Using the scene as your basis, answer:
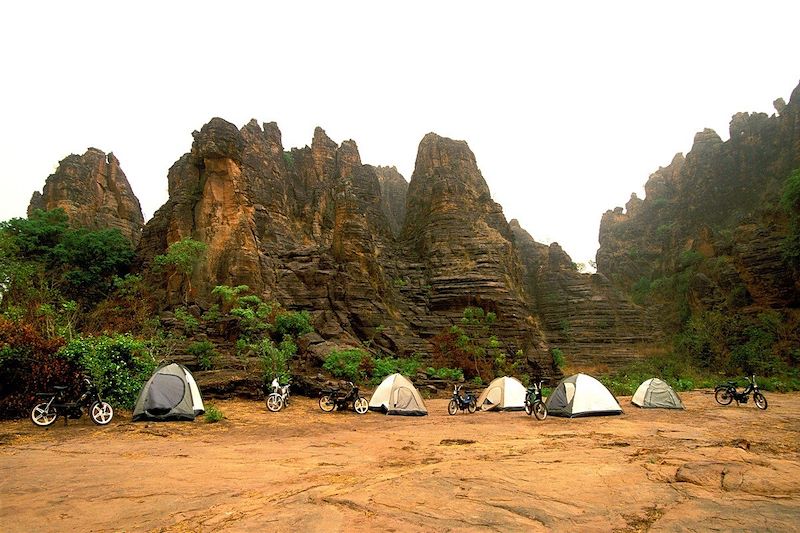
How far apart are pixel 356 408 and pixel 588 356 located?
40557 millimetres

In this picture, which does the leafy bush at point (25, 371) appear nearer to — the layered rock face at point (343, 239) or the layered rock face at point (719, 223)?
the layered rock face at point (343, 239)

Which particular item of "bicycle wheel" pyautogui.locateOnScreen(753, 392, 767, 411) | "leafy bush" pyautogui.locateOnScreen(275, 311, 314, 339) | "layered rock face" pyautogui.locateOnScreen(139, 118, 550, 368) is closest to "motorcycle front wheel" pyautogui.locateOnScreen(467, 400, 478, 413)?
"bicycle wheel" pyautogui.locateOnScreen(753, 392, 767, 411)

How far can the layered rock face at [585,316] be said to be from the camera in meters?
50.3

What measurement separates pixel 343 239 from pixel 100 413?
28592 mm

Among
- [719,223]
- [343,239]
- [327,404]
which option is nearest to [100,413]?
[327,404]

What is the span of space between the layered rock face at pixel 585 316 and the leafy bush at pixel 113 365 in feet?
146

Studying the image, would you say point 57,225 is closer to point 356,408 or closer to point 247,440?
point 356,408

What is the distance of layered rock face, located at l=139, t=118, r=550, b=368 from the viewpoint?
3416 centimetres

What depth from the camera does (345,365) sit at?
23531 millimetres

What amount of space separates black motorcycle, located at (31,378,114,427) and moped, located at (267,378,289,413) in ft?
16.2

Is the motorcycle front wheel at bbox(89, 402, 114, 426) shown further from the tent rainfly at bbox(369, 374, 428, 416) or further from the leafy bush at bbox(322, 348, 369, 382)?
the leafy bush at bbox(322, 348, 369, 382)

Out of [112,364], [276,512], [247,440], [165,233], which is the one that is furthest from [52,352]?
[165,233]

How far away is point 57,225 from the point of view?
4012cm

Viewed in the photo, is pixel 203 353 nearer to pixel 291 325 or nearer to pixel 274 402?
pixel 291 325
